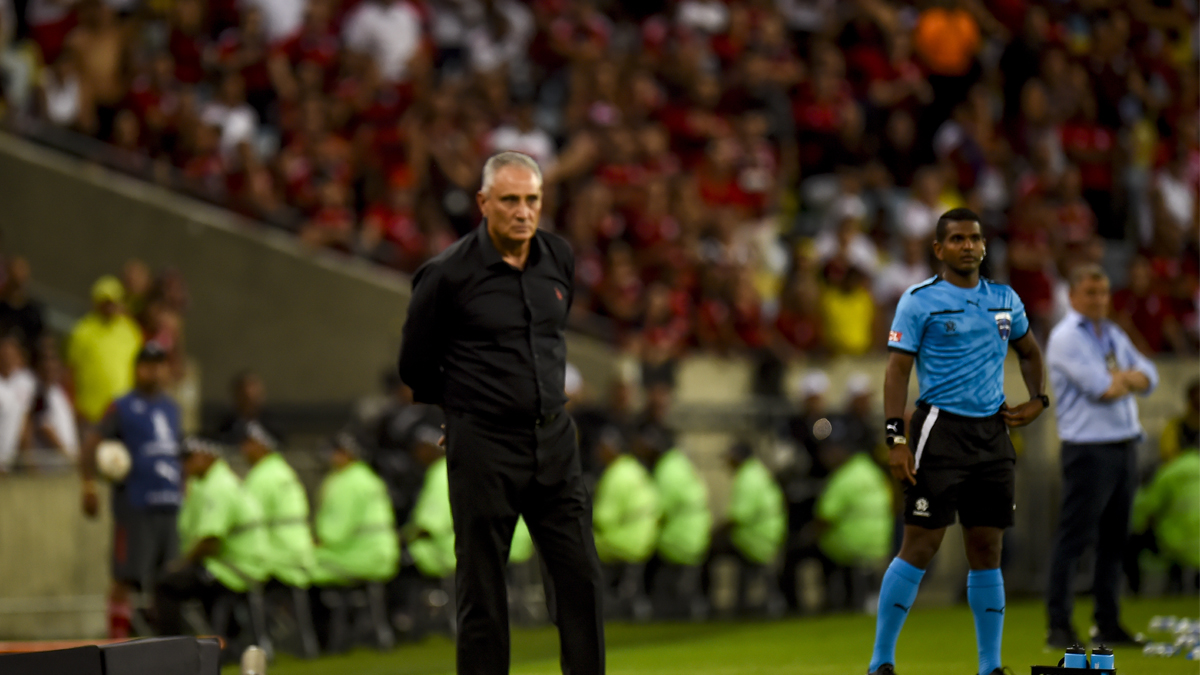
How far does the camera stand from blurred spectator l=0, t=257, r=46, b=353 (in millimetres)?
15484

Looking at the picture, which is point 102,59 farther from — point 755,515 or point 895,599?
point 895,599

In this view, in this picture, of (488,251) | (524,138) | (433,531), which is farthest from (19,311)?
(488,251)

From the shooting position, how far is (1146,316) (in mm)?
18594

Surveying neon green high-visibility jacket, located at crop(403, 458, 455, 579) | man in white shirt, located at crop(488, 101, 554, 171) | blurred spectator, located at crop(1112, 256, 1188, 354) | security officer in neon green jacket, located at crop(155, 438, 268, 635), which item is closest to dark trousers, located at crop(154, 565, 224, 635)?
security officer in neon green jacket, located at crop(155, 438, 268, 635)

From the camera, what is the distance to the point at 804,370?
1781 cm

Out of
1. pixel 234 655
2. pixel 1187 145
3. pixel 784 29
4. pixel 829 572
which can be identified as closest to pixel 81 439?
pixel 234 655

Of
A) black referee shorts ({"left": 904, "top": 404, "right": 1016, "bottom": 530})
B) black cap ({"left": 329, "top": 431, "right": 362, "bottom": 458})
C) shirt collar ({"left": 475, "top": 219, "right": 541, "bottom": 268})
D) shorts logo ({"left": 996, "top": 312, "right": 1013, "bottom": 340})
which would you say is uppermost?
shirt collar ({"left": 475, "top": 219, "right": 541, "bottom": 268})

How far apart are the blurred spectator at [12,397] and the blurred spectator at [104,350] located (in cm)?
74

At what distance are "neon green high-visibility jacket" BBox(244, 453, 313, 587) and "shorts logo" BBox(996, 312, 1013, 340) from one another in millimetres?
6456

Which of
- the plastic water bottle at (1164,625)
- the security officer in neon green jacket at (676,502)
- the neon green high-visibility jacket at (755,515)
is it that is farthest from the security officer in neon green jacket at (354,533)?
the plastic water bottle at (1164,625)

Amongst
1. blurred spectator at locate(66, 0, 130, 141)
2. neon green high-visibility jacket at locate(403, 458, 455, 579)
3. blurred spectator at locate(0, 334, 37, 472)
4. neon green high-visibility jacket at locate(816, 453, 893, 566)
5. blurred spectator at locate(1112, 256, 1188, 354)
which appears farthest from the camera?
blurred spectator at locate(1112, 256, 1188, 354)

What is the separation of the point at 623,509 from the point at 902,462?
26.0 ft

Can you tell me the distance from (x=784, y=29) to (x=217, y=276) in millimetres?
8536

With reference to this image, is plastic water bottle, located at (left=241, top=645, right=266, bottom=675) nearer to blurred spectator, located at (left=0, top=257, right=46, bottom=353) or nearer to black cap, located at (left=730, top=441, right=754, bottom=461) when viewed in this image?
blurred spectator, located at (left=0, top=257, right=46, bottom=353)
